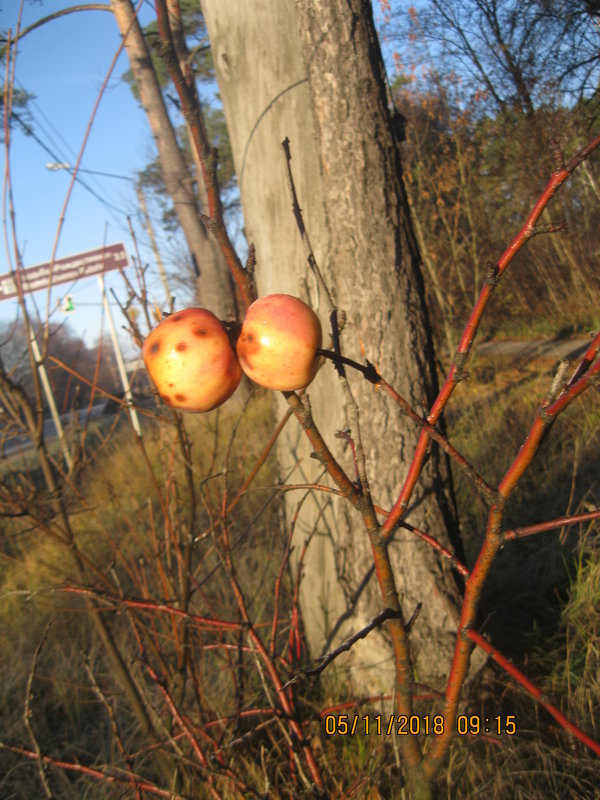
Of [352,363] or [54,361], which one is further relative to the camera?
[54,361]

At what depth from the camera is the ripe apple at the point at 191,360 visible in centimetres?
51

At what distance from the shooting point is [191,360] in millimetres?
504

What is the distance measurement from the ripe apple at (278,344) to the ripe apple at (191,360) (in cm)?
2

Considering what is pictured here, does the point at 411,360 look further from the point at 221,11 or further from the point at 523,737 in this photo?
the point at 221,11

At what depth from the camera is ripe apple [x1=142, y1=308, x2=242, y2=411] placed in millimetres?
505

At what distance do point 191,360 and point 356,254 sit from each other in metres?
1.34

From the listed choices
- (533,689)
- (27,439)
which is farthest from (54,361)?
(533,689)

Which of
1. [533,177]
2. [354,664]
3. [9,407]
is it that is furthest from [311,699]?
[533,177]

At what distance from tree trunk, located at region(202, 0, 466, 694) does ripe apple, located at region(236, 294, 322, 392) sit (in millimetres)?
1161
